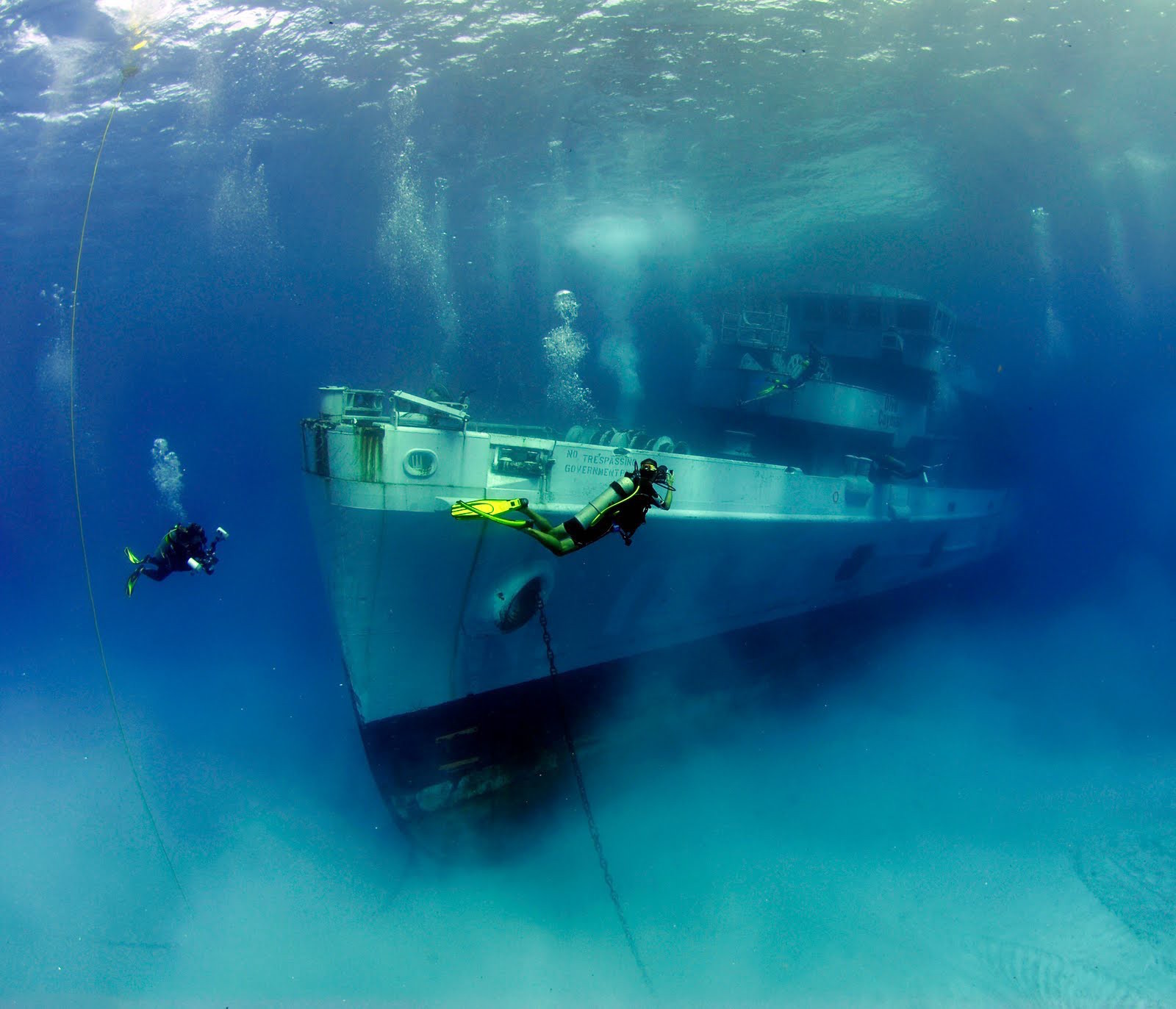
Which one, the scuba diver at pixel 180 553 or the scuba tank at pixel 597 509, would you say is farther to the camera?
the scuba diver at pixel 180 553

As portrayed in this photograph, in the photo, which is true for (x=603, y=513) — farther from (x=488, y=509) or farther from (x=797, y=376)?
(x=797, y=376)

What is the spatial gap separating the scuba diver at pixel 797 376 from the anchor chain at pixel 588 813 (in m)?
5.46

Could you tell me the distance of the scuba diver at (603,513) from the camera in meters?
4.61

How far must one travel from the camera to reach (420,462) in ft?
20.9

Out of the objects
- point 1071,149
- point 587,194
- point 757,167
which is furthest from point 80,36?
point 1071,149

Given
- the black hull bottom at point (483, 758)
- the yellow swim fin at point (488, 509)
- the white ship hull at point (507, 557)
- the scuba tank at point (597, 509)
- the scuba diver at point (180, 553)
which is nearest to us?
the scuba tank at point (597, 509)

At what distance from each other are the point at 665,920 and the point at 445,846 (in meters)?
2.91

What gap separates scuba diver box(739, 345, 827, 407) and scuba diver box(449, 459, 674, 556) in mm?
6200

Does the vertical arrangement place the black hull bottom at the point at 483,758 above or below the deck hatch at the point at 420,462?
below

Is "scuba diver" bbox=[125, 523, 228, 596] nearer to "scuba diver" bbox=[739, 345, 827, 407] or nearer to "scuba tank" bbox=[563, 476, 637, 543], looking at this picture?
"scuba tank" bbox=[563, 476, 637, 543]

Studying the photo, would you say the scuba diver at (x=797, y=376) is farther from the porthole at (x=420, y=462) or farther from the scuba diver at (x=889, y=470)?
the porthole at (x=420, y=462)

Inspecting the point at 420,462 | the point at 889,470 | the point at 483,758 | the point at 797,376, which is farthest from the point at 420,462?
the point at 889,470

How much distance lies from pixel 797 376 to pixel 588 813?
779 centimetres

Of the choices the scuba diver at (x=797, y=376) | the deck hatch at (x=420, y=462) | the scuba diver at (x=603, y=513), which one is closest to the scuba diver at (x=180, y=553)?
the deck hatch at (x=420, y=462)
